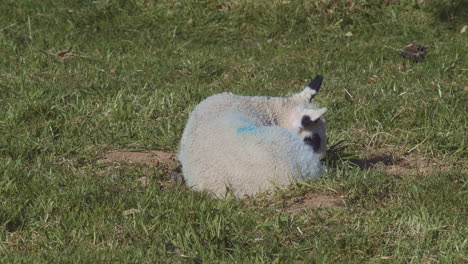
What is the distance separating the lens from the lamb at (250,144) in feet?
15.1

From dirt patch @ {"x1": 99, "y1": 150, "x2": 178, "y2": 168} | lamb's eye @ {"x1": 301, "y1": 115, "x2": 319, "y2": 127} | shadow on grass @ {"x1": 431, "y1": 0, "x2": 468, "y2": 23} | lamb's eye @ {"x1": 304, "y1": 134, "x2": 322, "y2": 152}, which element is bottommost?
shadow on grass @ {"x1": 431, "y1": 0, "x2": 468, "y2": 23}

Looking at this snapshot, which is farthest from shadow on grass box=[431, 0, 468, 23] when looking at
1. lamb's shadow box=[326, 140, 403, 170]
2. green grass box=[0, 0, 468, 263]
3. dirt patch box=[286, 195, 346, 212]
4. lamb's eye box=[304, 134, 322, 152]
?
dirt patch box=[286, 195, 346, 212]

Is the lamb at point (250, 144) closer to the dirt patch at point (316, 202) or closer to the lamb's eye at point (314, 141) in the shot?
the lamb's eye at point (314, 141)

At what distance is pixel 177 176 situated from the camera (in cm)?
520

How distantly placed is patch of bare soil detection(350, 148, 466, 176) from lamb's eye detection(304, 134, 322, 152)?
48 cm

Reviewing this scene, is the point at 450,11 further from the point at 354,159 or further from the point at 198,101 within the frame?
the point at 354,159

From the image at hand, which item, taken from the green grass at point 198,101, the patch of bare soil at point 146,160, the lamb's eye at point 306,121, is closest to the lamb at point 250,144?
the lamb's eye at point 306,121

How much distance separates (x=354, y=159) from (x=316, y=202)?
3.38 ft

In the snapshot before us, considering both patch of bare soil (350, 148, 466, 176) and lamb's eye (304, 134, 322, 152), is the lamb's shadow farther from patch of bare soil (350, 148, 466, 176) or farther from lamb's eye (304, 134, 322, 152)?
lamb's eye (304, 134, 322, 152)

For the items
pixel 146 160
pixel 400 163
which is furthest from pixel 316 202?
pixel 146 160

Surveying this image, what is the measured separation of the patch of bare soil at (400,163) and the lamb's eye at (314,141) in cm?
48

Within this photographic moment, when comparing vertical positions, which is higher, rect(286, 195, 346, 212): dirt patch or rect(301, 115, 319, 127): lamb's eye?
rect(301, 115, 319, 127): lamb's eye

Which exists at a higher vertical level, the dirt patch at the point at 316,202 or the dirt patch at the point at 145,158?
the dirt patch at the point at 316,202

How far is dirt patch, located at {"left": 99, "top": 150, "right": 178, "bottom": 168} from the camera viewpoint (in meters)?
5.64
